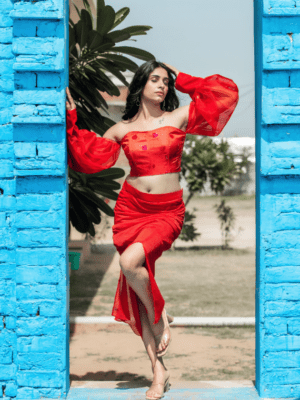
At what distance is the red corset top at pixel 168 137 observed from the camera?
3.28m

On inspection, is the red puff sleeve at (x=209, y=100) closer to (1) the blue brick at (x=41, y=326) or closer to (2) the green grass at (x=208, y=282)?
(1) the blue brick at (x=41, y=326)

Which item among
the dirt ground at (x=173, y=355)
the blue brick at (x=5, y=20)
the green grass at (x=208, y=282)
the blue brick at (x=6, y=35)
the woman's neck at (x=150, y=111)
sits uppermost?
the blue brick at (x=5, y=20)

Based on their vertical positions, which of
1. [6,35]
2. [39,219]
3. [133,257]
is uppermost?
[6,35]

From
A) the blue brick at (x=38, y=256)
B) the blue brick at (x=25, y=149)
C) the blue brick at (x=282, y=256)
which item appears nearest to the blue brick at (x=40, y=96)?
the blue brick at (x=25, y=149)

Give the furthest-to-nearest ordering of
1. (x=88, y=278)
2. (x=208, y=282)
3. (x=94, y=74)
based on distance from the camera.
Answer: (x=88, y=278) → (x=208, y=282) → (x=94, y=74)

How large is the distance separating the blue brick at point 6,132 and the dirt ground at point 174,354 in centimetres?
229

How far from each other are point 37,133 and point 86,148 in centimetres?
31

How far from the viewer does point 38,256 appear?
3.09m

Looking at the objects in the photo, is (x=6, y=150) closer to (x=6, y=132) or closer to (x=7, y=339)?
(x=6, y=132)

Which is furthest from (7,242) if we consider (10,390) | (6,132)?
(10,390)

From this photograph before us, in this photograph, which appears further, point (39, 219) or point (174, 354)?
point (174, 354)

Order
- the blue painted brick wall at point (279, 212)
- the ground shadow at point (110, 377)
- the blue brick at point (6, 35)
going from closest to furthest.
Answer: the blue painted brick wall at point (279, 212), the blue brick at point (6, 35), the ground shadow at point (110, 377)

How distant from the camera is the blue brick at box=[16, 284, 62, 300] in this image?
3.09m

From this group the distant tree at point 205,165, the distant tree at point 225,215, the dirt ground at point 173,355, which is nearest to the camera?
the dirt ground at point 173,355
